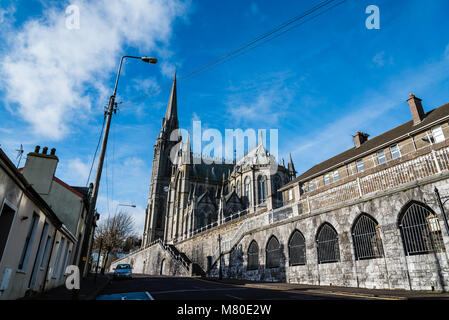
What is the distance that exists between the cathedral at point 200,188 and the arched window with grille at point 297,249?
17.4 meters

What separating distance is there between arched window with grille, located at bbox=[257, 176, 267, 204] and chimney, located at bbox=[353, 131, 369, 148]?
2323 centimetres

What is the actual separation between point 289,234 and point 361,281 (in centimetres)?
573

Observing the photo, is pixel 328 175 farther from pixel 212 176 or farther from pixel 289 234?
pixel 212 176

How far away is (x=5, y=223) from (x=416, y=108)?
96.6 feet

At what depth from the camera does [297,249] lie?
17.5 meters

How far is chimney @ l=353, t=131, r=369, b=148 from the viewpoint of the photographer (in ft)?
99.8

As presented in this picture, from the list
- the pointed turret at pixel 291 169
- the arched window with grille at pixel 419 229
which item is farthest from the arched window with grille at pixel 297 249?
the pointed turret at pixel 291 169

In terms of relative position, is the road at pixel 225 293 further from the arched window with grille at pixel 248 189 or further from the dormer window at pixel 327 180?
the arched window with grille at pixel 248 189

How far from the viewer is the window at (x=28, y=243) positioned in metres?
9.45

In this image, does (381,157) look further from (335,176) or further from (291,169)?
(291,169)

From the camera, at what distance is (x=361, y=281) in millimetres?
13047

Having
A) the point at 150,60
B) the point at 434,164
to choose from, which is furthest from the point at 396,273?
the point at 150,60

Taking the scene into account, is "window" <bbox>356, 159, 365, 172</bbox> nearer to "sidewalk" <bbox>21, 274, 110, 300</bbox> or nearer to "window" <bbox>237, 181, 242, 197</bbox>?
"sidewalk" <bbox>21, 274, 110, 300</bbox>

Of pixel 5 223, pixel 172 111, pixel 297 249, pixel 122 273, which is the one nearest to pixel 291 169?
pixel 297 249
